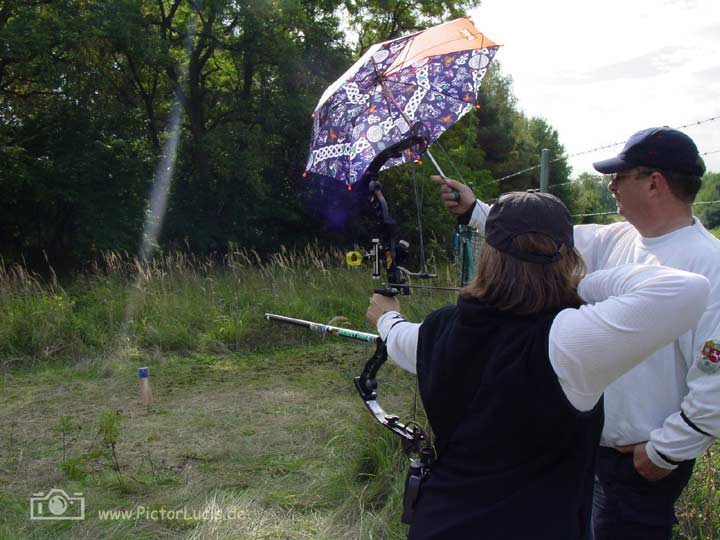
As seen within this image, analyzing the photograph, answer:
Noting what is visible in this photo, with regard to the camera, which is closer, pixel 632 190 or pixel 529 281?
pixel 529 281

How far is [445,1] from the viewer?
684 inches

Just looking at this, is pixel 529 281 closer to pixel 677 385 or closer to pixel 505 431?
pixel 505 431

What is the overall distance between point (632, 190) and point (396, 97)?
5.01 feet

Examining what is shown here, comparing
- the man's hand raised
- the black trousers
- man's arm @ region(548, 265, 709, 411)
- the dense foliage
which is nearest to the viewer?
man's arm @ region(548, 265, 709, 411)

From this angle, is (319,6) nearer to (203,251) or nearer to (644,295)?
(203,251)

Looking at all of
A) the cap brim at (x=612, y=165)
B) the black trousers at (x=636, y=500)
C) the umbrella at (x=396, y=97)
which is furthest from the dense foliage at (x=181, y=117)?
the black trousers at (x=636, y=500)

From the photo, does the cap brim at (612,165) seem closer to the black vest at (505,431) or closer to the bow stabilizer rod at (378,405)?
the black vest at (505,431)

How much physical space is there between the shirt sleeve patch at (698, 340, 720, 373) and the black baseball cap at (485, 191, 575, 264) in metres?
0.55

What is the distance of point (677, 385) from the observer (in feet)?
5.84

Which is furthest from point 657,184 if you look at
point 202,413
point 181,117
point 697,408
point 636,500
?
point 181,117

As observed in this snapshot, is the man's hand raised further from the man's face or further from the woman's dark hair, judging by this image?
the woman's dark hair

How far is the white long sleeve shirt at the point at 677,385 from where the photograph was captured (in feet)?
5.49

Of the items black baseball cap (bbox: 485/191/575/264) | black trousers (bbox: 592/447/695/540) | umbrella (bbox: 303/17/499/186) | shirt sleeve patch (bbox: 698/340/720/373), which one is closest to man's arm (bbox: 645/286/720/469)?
shirt sleeve patch (bbox: 698/340/720/373)

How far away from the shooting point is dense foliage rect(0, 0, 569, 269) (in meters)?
11.8
